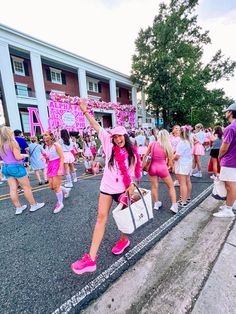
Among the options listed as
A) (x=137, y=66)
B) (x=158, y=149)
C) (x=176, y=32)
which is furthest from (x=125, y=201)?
(x=176, y=32)

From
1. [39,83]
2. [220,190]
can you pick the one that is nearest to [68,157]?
[220,190]

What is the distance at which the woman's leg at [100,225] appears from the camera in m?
1.92

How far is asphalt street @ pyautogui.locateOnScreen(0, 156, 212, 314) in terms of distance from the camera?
173 centimetres

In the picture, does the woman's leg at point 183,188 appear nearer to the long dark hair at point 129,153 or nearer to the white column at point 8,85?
the long dark hair at point 129,153

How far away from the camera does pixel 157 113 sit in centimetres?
2595

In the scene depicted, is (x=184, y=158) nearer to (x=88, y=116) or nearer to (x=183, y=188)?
(x=183, y=188)

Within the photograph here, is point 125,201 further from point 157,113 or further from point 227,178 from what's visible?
point 157,113

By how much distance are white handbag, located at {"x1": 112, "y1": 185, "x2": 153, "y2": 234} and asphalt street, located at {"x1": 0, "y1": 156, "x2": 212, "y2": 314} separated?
0.55ft

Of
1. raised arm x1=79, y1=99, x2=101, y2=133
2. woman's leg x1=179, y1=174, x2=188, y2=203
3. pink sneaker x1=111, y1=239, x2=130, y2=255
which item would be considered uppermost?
raised arm x1=79, y1=99, x2=101, y2=133

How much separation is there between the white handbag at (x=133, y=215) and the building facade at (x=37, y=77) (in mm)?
14985

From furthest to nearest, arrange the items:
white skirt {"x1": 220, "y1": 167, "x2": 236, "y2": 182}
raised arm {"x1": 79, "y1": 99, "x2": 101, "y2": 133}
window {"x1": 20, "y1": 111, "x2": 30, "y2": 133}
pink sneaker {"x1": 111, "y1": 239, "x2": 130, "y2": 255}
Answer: window {"x1": 20, "y1": 111, "x2": 30, "y2": 133}
white skirt {"x1": 220, "y1": 167, "x2": 236, "y2": 182}
pink sneaker {"x1": 111, "y1": 239, "x2": 130, "y2": 255}
raised arm {"x1": 79, "y1": 99, "x2": 101, "y2": 133}

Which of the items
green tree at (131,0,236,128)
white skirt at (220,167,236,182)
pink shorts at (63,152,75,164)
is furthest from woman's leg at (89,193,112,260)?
green tree at (131,0,236,128)

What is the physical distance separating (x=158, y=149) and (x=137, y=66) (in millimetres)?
23975

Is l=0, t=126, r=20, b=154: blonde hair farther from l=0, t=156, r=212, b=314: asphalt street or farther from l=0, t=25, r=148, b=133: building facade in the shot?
l=0, t=25, r=148, b=133: building facade
